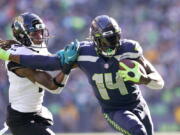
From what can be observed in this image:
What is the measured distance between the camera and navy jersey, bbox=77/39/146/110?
5449 mm

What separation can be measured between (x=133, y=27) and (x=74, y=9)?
114cm

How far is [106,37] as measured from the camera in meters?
5.41

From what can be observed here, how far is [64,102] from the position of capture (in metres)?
11.2

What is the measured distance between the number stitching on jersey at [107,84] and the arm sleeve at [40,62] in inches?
13.7

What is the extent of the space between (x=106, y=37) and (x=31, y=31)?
70 cm

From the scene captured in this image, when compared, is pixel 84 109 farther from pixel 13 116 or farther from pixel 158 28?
pixel 13 116

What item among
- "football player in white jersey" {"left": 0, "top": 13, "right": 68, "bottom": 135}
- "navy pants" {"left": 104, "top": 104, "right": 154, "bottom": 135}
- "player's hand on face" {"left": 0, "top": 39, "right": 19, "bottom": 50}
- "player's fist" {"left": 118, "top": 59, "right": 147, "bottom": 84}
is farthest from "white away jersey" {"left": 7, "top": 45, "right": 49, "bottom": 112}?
"player's fist" {"left": 118, "top": 59, "right": 147, "bottom": 84}

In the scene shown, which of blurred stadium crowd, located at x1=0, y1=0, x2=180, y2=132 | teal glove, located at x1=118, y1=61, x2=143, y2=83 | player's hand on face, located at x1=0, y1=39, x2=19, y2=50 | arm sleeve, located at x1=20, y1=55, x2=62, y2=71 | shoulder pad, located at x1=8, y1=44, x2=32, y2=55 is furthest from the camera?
→ blurred stadium crowd, located at x1=0, y1=0, x2=180, y2=132

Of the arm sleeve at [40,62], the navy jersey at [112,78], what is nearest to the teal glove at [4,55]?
the arm sleeve at [40,62]

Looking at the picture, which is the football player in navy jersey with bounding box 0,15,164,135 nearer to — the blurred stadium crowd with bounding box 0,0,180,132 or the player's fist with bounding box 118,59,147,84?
the player's fist with bounding box 118,59,147,84

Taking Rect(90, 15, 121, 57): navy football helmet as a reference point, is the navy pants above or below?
below

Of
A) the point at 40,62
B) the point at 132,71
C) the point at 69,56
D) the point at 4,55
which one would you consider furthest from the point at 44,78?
the point at 132,71

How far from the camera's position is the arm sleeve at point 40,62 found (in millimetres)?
5559

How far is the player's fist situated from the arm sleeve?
613 mm
